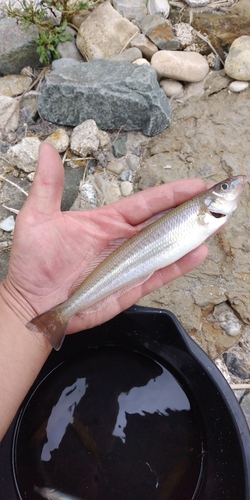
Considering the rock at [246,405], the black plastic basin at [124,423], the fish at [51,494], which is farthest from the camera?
the rock at [246,405]

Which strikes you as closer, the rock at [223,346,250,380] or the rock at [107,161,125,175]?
the rock at [223,346,250,380]

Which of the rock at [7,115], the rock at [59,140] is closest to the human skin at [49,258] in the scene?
the rock at [59,140]

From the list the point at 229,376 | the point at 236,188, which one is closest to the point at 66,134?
the point at 236,188

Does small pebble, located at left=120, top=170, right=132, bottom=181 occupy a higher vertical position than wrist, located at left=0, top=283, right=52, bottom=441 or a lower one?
lower

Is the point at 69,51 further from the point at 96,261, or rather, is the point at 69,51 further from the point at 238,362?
the point at 238,362

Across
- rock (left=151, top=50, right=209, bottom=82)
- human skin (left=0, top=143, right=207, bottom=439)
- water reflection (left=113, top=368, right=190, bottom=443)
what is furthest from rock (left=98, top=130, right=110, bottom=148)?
water reflection (left=113, top=368, right=190, bottom=443)

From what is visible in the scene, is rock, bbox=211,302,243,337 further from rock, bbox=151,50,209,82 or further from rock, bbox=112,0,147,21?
rock, bbox=112,0,147,21

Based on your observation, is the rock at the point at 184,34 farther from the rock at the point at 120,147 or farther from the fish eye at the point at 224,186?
the fish eye at the point at 224,186
